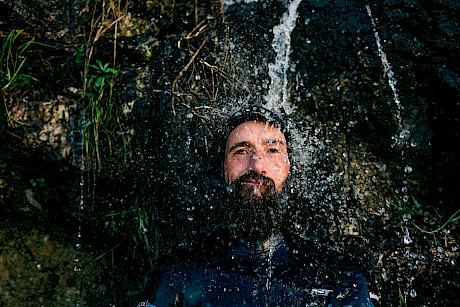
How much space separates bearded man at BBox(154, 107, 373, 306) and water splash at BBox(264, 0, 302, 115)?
0.36 meters

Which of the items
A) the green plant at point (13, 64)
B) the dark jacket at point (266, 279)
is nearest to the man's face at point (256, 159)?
the dark jacket at point (266, 279)

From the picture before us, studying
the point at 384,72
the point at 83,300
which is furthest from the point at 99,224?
the point at 384,72

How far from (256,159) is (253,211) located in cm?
29

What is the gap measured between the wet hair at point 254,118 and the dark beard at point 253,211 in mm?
A: 373

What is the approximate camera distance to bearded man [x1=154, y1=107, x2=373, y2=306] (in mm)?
2555

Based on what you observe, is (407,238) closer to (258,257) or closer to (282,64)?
(258,257)

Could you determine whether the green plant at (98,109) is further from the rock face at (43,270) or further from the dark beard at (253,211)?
the dark beard at (253,211)

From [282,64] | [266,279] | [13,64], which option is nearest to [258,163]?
[266,279]

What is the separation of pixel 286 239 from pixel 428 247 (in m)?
0.97

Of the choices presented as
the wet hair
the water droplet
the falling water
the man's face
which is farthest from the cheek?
the water droplet

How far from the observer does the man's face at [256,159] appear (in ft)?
8.88

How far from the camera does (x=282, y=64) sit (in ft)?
10.6

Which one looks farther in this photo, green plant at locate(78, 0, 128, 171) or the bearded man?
green plant at locate(78, 0, 128, 171)

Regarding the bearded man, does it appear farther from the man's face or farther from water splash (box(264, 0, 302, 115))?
water splash (box(264, 0, 302, 115))
